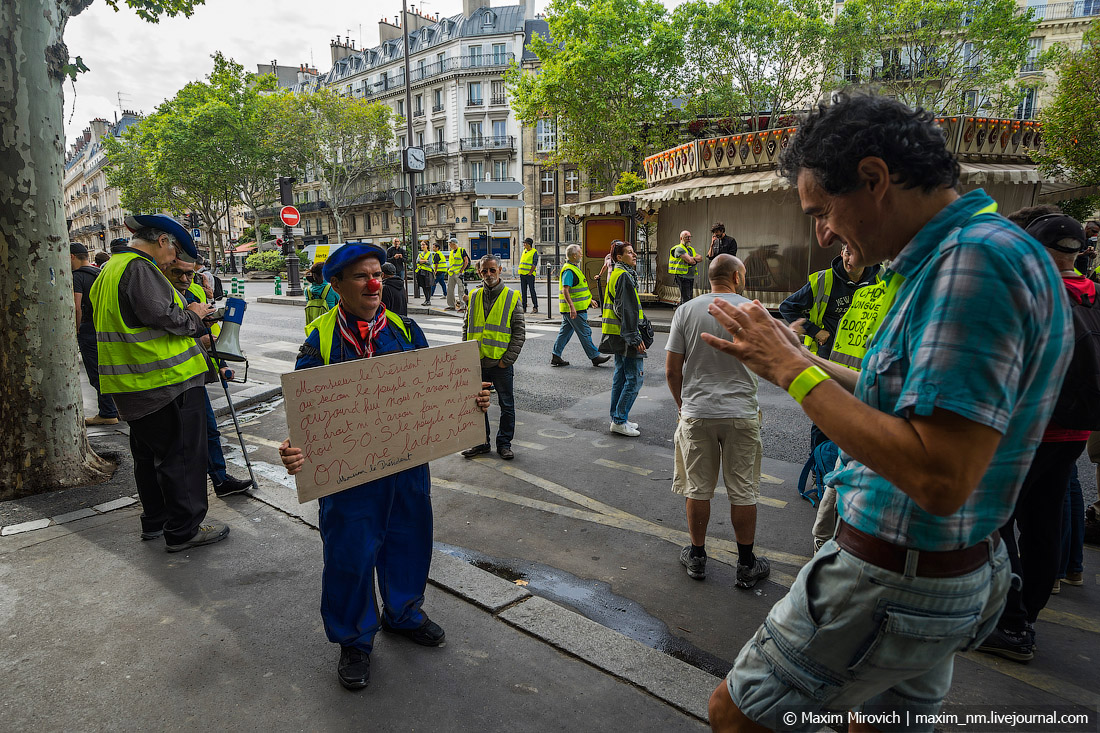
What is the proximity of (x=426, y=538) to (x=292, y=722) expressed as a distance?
86 cm

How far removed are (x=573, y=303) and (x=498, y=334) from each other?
3.69 meters

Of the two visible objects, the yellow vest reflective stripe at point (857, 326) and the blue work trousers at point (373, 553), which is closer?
the blue work trousers at point (373, 553)

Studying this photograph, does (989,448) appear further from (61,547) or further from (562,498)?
(61,547)

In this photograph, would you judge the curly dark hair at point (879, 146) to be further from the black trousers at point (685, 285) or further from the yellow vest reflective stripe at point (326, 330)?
the black trousers at point (685, 285)

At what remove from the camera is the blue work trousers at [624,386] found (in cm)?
644

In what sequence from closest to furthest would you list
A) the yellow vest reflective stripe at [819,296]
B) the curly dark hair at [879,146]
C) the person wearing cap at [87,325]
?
the curly dark hair at [879,146] < the yellow vest reflective stripe at [819,296] < the person wearing cap at [87,325]

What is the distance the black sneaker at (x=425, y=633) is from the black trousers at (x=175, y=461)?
5.75ft

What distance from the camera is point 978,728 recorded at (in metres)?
2.43

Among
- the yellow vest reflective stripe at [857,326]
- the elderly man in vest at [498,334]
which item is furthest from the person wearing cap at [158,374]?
the yellow vest reflective stripe at [857,326]

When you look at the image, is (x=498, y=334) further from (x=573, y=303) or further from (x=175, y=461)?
(x=573, y=303)

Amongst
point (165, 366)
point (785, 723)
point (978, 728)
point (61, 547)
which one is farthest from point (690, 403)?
point (61, 547)

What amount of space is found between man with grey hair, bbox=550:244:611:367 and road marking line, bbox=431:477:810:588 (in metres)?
4.71

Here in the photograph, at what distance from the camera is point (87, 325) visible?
7.31 m

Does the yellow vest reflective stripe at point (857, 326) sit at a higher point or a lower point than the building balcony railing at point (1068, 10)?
lower
